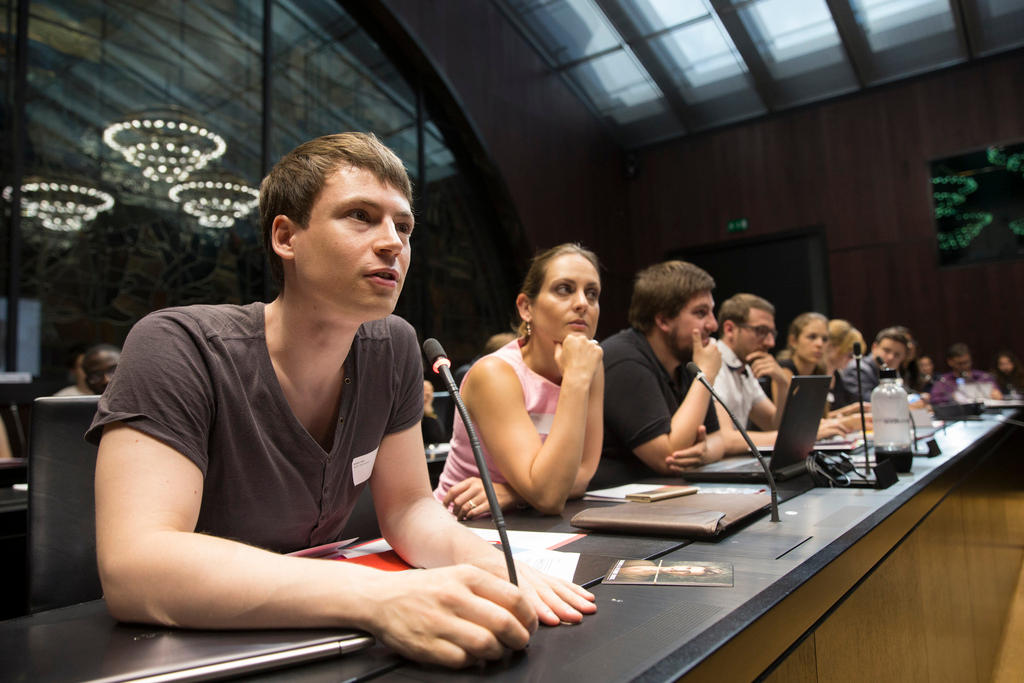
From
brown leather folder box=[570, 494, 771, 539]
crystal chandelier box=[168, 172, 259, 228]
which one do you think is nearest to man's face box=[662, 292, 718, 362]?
brown leather folder box=[570, 494, 771, 539]

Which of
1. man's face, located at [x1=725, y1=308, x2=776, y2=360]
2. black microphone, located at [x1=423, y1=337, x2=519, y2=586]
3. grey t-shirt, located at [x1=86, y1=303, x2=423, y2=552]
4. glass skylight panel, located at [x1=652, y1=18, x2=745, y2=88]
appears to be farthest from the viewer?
glass skylight panel, located at [x1=652, y1=18, x2=745, y2=88]

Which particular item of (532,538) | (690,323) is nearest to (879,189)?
(690,323)

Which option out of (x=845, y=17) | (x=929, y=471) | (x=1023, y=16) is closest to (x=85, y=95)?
(x=929, y=471)

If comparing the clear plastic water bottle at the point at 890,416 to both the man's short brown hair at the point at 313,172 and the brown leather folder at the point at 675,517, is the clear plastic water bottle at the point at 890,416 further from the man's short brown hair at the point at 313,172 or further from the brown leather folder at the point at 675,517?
the man's short brown hair at the point at 313,172

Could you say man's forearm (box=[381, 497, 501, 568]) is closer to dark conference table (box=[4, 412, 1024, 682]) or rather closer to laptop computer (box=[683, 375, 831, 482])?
dark conference table (box=[4, 412, 1024, 682])

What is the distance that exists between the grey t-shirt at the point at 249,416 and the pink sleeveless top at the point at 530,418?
466 mm

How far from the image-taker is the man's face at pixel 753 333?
294 centimetres

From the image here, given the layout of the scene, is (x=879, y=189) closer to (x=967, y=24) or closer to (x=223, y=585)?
(x=967, y=24)

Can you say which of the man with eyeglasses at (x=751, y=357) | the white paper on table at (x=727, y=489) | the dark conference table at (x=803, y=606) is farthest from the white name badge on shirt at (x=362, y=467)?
the man with eyeglasses at (x=751, y=357)

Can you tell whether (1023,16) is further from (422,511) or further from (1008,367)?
(422,511)

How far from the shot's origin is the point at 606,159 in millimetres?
7848

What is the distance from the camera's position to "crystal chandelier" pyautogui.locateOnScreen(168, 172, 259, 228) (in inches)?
163

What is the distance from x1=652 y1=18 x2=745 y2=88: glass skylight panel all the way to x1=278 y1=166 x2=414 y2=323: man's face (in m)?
6.09

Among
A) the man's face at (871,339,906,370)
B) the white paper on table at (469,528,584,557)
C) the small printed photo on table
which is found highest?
the man's face at (871,339,906,370)
